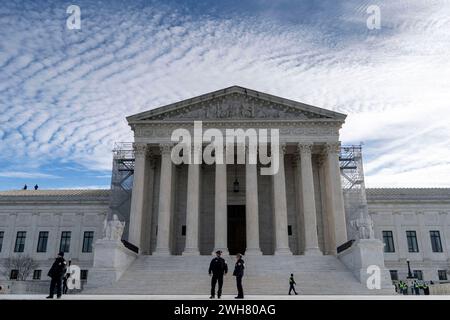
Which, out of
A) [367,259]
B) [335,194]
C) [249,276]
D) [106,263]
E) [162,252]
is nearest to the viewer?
[367,259]

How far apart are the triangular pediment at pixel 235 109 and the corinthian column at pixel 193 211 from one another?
355cm

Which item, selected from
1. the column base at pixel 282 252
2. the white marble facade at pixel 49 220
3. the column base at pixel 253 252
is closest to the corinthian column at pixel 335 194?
the column base at pixel 282 252

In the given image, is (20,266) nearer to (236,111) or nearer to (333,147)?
(236,111)

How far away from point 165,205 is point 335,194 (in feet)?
50.5

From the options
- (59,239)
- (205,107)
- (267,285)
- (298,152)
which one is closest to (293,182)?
(298,152)

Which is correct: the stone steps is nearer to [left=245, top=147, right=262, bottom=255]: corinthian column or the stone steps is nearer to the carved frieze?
[left=245, top=147, right=262, bottom=255]: corinthian column

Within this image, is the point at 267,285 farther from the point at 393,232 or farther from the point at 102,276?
the point at 393,232

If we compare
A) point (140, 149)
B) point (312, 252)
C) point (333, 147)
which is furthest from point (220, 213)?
point (333, 147)

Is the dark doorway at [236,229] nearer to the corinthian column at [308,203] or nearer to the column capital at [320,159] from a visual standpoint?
the corinthian column at [308,203]

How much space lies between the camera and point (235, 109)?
4000cm

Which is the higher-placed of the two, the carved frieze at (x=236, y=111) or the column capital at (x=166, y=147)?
the carved frieze at (x=236, y=111)

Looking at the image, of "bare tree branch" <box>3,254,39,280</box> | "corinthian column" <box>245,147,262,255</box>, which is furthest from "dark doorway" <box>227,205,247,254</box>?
"bare tree branch" <box>3,254,39,280</box>

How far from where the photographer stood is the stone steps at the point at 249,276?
27281 millimetres
